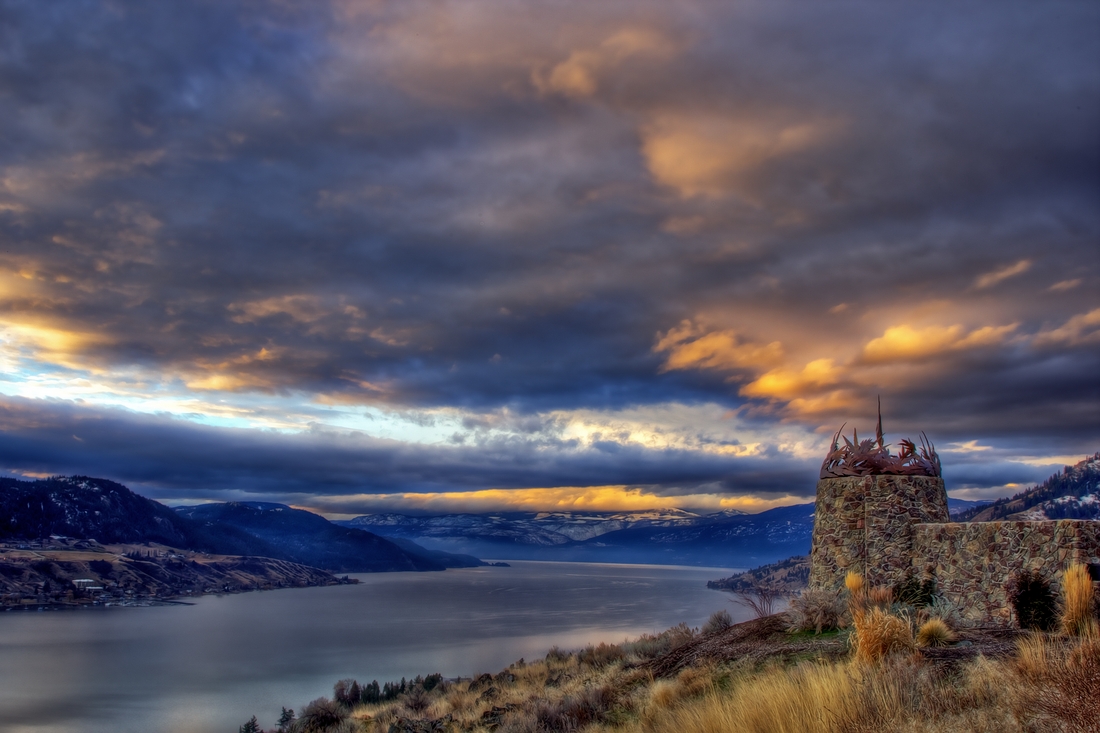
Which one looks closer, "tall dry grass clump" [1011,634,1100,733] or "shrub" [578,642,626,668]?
"tall dry grass clump" [1011,634,1100,733]

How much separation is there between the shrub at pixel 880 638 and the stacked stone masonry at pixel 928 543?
4935 millimetres

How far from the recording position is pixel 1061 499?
337 feet

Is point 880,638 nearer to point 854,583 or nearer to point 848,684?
point 848,684

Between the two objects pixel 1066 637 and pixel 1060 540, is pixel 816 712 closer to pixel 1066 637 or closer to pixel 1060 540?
pixel 1066 637

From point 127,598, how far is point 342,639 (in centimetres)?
6200

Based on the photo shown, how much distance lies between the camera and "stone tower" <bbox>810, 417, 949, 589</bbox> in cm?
1410

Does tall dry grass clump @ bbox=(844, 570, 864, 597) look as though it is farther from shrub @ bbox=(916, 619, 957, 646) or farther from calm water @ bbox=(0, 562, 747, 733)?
calm water @ bbox=(0, 562, 747, 733)

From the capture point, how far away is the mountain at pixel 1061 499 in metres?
92.2

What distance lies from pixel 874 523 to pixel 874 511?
27 cm

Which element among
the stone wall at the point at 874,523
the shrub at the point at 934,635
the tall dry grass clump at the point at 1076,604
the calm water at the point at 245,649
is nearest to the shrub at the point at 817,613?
the stone wall at the point at 874,523

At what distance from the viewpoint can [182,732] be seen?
3142 centimetres

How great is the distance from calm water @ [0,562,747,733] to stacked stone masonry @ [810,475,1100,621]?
1176 inches

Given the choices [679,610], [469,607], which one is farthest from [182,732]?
[469,607]

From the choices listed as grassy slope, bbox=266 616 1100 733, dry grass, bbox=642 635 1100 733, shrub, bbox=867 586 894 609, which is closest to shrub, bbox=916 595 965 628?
shrub, bbox=867 586 894 609
